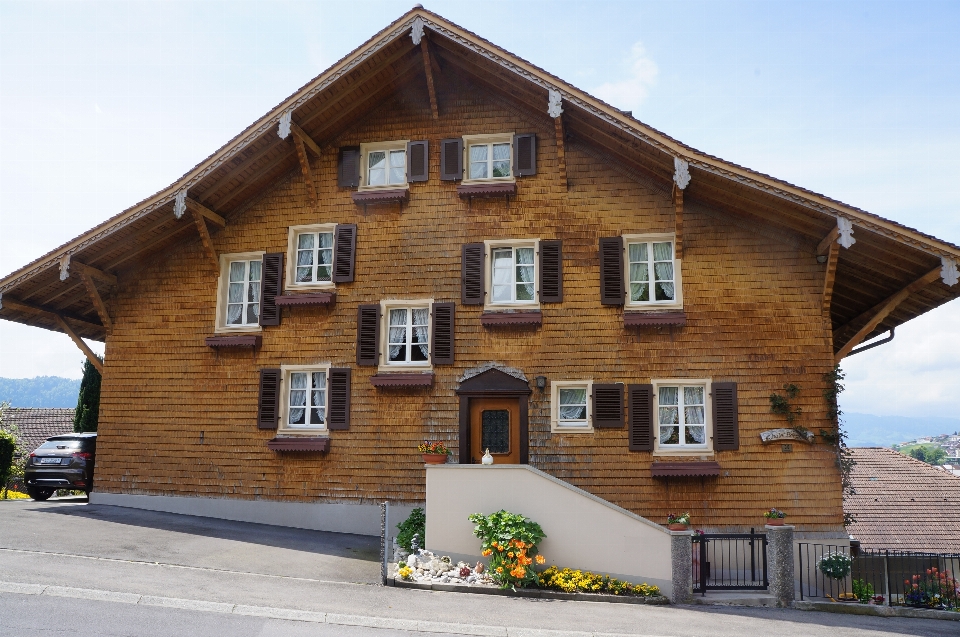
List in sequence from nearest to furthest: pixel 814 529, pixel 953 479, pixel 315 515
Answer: pixel 814 529 → pixel 315 515 → pixel 953 479

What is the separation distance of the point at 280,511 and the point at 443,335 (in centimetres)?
526

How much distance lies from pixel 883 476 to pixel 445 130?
21.9m

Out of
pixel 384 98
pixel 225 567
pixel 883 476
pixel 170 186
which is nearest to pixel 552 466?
pixel 225 567

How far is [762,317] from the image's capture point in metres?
14.8

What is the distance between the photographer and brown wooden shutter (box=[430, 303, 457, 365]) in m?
15.7

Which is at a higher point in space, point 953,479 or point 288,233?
point 288,233

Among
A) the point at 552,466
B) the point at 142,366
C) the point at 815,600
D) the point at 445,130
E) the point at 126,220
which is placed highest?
the point at 445,130

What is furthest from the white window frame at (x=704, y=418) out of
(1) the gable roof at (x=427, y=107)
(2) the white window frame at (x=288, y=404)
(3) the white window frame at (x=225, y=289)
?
(3) the white window frame at (x=225, y=289)

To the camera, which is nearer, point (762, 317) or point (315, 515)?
point (762, 317)

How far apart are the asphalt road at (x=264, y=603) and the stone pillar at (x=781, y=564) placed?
0.92ft

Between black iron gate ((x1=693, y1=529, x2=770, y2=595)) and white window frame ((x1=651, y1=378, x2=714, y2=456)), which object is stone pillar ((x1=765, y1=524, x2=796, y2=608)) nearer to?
black iron gate ((x1=693, y1=529, x2=770, y2=595))

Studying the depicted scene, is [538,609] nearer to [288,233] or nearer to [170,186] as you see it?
[288,233]

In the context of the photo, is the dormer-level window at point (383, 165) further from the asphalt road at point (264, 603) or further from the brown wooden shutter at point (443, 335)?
the asphalt road at point (264, 603)

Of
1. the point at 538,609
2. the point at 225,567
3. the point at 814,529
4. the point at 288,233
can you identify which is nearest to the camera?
the point at 538,609
